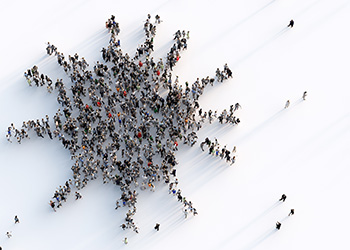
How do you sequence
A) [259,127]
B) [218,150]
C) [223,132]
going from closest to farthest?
[218,150]
[223,132]
[259,127]

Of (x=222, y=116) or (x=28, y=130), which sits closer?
(x=222, y=116)

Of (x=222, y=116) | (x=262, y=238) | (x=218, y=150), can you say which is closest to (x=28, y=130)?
(x=218, y=150)

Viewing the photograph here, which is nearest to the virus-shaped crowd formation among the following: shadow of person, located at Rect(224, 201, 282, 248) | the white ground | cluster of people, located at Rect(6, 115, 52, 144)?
cluster of people, located at Rect(6, 115, 52, 144)

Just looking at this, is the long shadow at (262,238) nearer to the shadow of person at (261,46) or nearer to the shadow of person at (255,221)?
the shadow of person at (255,221)

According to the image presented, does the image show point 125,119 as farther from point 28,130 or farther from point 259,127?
point 259,127

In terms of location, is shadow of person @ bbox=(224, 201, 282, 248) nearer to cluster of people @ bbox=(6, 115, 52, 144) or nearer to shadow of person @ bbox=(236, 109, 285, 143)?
shadow of person @ bbox=(236, 109, 285, 143)

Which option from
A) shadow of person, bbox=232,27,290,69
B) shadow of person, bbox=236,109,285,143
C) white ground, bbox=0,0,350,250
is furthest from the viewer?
shadow of person, bbox=232,27,290,69
